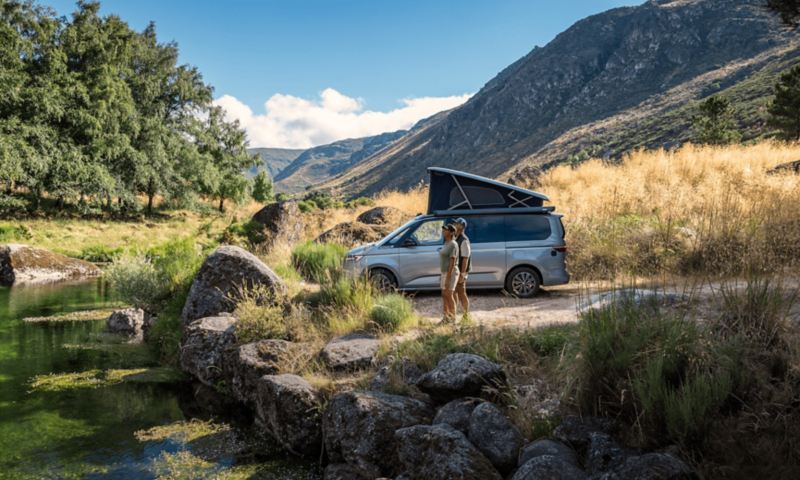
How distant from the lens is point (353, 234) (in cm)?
1825

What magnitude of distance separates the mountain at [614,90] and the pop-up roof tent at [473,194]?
48730mm

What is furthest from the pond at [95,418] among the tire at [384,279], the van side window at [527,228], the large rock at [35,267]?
the large rock at [35,267]

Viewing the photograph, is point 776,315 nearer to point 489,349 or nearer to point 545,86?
point 489,349

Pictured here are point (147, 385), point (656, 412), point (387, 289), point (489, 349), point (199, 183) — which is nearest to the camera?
point (656, 412)

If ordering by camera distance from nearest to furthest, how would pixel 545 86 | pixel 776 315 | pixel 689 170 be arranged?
1. pixel 776 315
2. pixel 689 170
3. pixel 545 86

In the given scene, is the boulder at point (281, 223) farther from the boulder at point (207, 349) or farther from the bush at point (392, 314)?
the bush at point (392, 314)

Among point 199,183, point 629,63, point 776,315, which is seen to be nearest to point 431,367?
point 776,315

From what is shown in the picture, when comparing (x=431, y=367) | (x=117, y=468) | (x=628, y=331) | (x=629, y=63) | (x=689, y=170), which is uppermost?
(x=629, y=63)

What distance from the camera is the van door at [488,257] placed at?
38.7 ft

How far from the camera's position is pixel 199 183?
45281 mm

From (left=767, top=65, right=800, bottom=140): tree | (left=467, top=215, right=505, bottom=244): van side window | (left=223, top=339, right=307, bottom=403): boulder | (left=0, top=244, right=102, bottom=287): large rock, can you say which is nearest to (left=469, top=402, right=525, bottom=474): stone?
(left=223, top=339, right=307, bottom=403): boulder

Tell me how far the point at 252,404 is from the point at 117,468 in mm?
2322

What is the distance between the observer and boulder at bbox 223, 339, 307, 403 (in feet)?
28.3

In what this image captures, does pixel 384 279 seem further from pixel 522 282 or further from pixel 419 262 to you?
pixel 522 282
